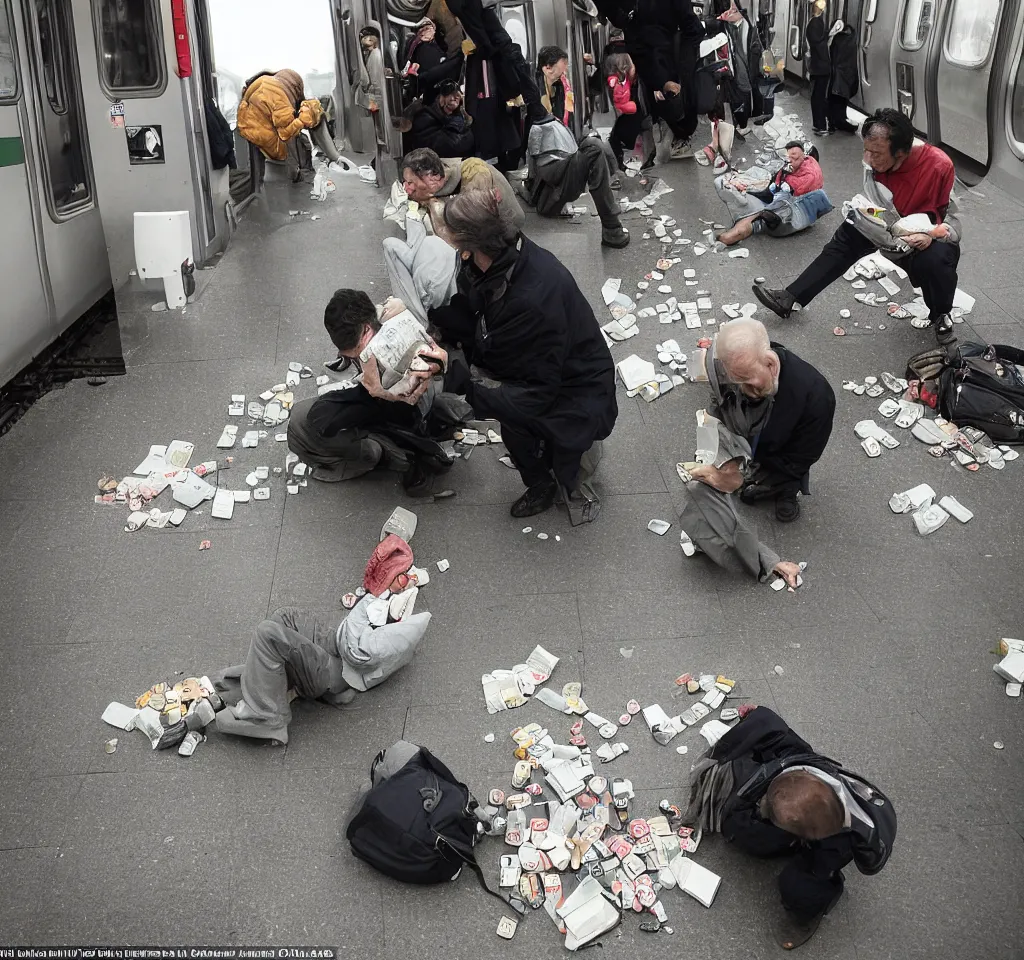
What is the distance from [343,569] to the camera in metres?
5.18

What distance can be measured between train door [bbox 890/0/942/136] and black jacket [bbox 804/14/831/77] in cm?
73

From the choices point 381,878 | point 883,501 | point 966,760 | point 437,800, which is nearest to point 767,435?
point 883,501

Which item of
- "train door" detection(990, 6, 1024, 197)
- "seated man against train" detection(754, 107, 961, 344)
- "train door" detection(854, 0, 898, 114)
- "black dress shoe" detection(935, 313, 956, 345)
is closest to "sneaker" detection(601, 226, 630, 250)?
"seated man against train" detection(754, 107, 961, 344)

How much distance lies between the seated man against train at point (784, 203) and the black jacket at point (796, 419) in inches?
134

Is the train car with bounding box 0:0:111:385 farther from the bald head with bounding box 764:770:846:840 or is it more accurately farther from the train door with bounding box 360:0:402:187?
the bald head with bounding box 764:770:846:840

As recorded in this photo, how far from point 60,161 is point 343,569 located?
435 centimetres

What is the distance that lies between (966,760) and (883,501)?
5.78ft

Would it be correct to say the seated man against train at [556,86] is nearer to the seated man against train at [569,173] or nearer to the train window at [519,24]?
the seated man against train at [569,173]

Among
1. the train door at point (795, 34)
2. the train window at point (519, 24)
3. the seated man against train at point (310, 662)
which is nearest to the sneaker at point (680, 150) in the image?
the train window at point (519, 24)

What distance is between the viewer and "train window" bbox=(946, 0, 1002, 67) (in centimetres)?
848

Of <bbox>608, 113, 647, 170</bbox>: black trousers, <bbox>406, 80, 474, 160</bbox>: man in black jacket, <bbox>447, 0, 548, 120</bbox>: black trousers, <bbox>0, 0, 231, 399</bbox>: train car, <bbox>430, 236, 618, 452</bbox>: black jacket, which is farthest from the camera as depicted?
<bbox>608, 113, 647, 170</bbox>: black trousers

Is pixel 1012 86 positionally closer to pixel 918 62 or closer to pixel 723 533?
pixel 918 62

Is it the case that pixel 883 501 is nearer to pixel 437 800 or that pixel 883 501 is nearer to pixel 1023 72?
pixel 437 800

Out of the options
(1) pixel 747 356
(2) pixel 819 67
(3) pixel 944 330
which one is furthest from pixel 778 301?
(2) pixel 819 67
